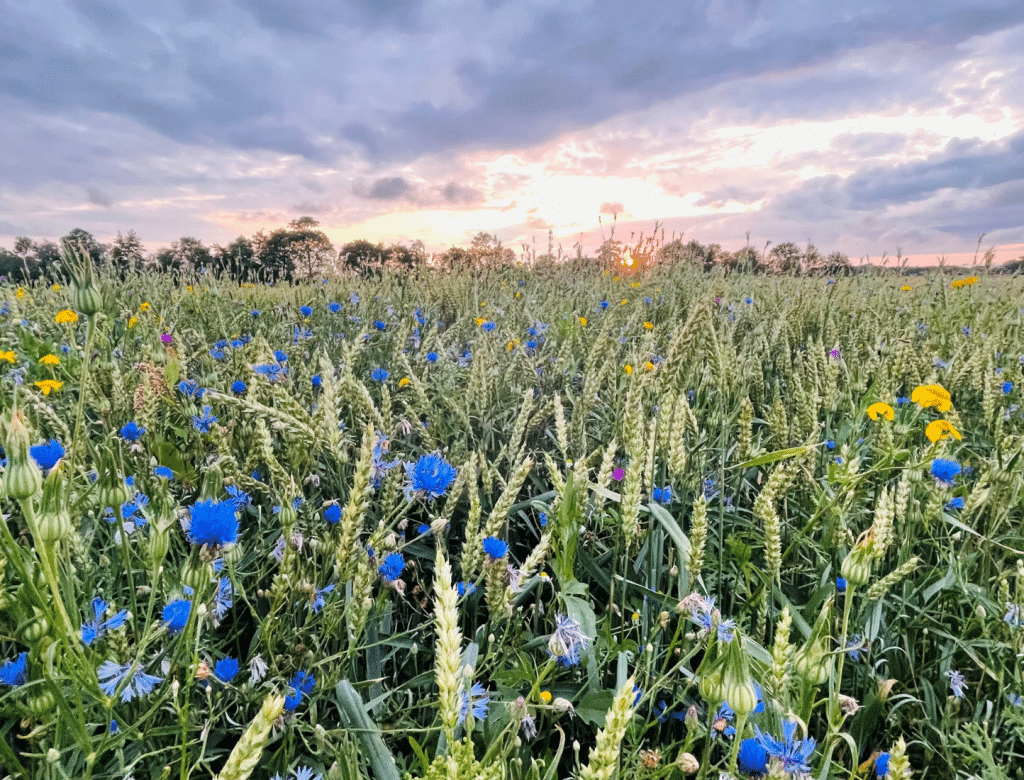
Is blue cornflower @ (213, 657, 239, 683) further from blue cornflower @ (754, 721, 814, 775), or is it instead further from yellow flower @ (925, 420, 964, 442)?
yellow flower @ (925, 420, 964, 442)

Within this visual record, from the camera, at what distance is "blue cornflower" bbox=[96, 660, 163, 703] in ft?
2.78

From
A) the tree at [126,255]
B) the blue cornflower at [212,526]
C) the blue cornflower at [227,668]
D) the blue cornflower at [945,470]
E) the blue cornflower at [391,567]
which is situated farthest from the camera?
the tree at [126,255]

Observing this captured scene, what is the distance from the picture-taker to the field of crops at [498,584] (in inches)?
29.7

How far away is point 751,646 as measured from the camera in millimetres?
1079

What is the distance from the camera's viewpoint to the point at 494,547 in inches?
39.8

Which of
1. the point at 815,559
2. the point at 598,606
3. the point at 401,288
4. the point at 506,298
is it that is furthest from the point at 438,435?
the point at 401,288

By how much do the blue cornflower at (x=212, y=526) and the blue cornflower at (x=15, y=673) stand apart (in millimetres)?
412

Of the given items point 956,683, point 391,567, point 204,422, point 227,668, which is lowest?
point 956,683

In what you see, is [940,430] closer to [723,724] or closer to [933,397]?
[933,397]

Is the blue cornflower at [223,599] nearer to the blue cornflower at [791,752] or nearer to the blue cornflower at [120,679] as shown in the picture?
the blue cornflower at [120,679]

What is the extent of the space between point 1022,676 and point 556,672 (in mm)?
914

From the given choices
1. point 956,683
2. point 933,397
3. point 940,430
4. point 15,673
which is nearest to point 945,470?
point 940,430

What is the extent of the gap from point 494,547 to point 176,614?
52 centimetres

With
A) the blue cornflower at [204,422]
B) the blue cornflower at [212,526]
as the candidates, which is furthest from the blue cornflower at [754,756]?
the blue cornflower at [204,422]
